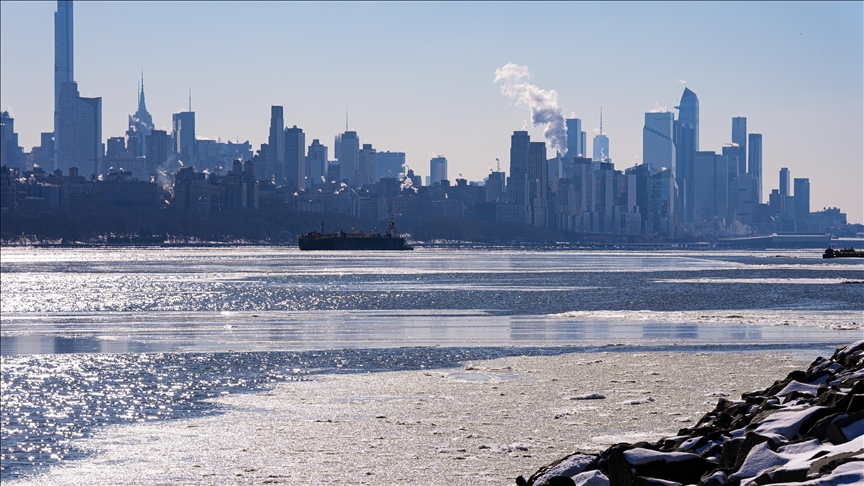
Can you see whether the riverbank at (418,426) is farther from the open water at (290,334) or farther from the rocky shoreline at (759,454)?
the rocky shoreline at (759,454)

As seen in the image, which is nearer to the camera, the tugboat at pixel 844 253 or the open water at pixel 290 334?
the open water at pixel 290 334

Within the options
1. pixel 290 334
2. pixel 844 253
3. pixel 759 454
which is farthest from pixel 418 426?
pixel 844 253

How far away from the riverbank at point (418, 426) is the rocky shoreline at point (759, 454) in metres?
2.46

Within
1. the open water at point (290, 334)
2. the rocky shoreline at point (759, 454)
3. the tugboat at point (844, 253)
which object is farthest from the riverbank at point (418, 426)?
the tugboat at point (844, 253)

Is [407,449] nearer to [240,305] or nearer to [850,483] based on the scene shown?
[850,483]

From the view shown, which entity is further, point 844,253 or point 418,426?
point 844,253

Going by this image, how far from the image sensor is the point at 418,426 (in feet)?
53.9

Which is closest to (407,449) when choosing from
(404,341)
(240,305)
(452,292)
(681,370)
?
(681,370)

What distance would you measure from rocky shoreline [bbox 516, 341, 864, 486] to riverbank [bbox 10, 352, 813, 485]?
2.46 metres

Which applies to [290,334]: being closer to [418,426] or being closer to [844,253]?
[418,426]

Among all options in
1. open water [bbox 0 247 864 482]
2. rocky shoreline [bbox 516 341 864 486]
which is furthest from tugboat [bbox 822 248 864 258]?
rocky shoreline [bbox 516 341 864 486]

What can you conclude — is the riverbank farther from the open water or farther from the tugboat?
the tugboat

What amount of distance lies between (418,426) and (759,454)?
7.74 meters

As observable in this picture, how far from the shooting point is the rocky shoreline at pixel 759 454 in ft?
28.0
